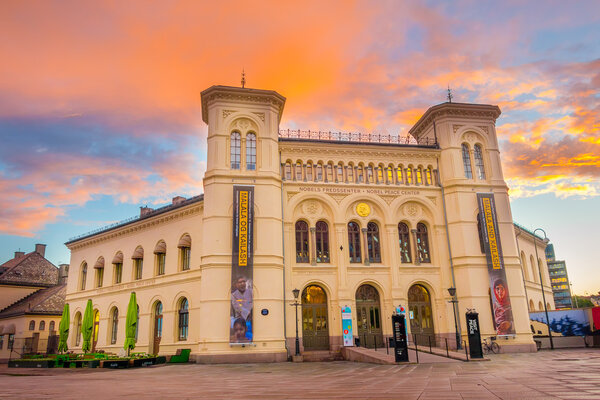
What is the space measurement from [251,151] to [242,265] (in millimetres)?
8103

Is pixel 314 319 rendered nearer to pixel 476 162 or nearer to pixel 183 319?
pixel 183 319

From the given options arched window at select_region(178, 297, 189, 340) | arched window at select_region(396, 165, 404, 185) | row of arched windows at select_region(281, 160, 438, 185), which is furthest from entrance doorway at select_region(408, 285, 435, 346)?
arched window at select_region(178, 297, 189, 340)

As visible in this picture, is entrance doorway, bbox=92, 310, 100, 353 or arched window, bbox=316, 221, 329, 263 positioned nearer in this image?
arched window, bbox=316, 221, 329, 263

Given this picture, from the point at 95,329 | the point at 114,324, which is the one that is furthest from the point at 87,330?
the point at 95,329

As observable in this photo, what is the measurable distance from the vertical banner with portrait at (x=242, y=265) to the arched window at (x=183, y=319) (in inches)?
238

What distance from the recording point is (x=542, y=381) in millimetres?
12781

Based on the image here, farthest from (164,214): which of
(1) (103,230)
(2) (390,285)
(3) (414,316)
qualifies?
(3) (414,316)

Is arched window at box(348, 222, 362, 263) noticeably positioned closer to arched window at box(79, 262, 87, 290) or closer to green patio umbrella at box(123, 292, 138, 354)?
green patio umbrella at box(123, 292, 138, 354)

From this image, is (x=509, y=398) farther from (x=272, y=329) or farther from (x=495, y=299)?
(x=495, y=299)

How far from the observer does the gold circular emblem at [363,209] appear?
108 ft

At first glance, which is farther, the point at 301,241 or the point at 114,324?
the point at 114,324

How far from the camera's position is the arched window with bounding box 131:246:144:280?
121ft

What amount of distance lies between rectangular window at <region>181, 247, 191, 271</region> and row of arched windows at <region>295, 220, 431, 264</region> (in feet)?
27.3

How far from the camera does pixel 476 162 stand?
3475cm
